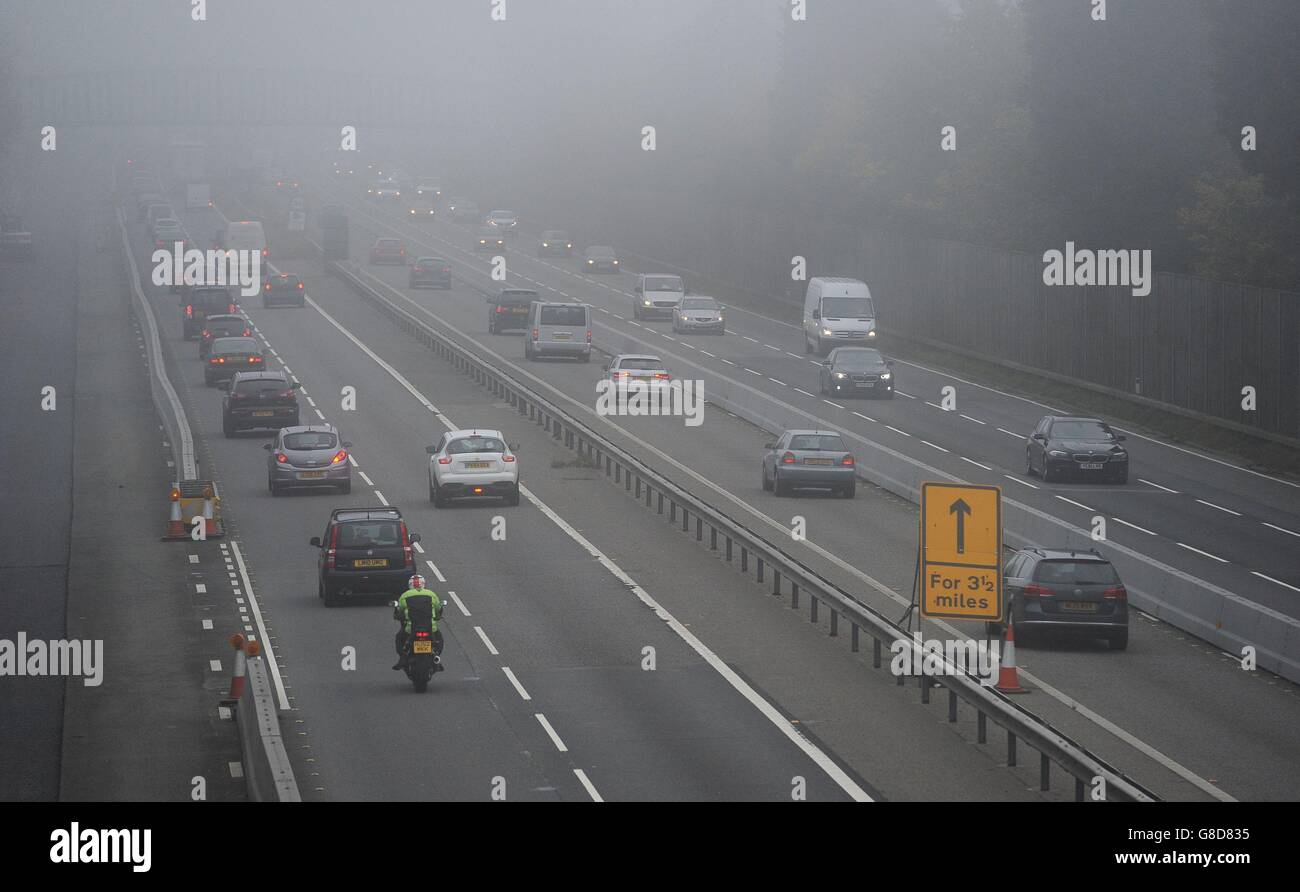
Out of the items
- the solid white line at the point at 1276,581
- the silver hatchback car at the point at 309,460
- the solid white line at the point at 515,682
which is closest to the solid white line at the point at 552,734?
the solid white line at the point at 515,682

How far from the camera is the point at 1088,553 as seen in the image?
27.2m

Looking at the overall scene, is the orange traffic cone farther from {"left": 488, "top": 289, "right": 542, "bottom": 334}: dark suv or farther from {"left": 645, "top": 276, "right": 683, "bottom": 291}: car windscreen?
{"left": 645, "top": 276, "right": 683, "bottom": 291}: car windscreen

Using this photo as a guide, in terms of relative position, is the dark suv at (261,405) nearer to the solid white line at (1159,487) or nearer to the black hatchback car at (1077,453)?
the black hatchback car at (1077,453)

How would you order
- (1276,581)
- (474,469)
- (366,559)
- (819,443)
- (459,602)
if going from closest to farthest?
(366,559)
(459,602)
(1276,581)
(474,469)
(819,443)

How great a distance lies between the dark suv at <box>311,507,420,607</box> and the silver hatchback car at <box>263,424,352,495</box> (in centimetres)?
1085

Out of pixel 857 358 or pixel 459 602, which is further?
pixel 857 358

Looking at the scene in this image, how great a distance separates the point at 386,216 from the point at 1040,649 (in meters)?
117

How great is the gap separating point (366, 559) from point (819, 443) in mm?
14065

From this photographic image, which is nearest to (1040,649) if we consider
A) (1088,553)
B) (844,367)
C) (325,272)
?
(1088,553)

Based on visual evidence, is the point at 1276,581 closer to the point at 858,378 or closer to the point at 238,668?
the point at 238,668

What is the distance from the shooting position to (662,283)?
79625 mm

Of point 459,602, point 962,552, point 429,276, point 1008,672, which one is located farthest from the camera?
point 429,276

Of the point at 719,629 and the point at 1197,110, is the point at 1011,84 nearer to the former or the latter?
the point at 1197,110

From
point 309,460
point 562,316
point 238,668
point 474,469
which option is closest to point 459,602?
point 238,668
